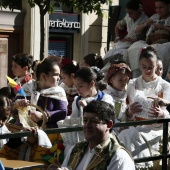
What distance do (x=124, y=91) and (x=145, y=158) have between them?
1050 mm

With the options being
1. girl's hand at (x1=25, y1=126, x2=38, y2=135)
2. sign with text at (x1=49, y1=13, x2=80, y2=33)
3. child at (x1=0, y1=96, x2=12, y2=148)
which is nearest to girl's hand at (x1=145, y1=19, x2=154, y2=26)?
child at (x1=0, y1=96, x2=12, y2=148)

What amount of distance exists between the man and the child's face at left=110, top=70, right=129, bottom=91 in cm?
242

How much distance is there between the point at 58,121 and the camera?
679 centimetres

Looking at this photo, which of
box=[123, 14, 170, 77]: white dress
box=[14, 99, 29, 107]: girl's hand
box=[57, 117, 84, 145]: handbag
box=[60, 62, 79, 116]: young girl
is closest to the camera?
box=[57, 117, 84, 145]: handbag

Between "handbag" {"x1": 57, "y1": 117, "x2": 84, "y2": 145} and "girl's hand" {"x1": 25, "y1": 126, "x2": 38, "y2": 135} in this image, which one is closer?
"girl's hand" {"x1": 25, "y1": 126, "x2": 38, "y2": 135}

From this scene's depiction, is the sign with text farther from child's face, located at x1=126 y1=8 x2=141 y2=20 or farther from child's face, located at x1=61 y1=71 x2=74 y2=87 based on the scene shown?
child's face, located at x1=61 y1=71 x2=74 y2=87

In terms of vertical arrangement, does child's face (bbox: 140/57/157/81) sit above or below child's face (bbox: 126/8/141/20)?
below

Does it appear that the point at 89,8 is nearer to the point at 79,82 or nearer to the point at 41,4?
the point at 41,4

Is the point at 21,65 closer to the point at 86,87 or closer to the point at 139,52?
the point at 139,52

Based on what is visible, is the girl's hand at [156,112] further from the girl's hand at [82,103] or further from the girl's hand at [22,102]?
the girl's hand at [22,102]

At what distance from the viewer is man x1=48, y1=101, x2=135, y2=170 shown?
493cm

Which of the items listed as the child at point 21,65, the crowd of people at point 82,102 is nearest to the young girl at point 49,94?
the crowd of people at point 82,102

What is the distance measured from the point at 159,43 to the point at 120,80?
2081 millimetres

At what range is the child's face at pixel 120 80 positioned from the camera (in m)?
7.55
